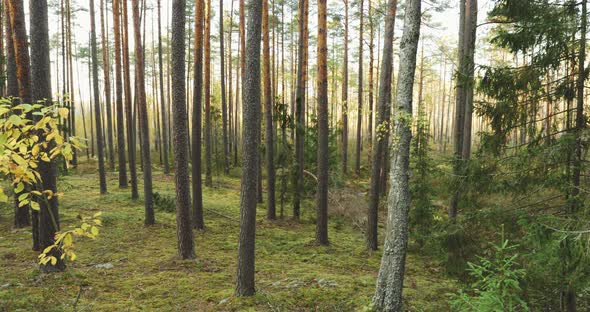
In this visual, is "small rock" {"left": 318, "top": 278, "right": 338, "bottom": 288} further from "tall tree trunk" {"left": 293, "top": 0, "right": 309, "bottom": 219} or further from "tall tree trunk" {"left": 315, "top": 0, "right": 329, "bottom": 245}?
"tall tree trunk" {"left": 293, "top": 0, "right": 309, "bottom": 219}

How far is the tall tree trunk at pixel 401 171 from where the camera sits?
5000mm

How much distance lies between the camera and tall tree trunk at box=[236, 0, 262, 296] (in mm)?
5473

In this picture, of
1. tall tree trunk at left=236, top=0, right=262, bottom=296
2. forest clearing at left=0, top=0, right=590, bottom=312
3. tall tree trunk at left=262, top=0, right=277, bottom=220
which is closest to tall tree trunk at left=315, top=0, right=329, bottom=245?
forest clearing at left=0, top=0, right=590, bottom=312

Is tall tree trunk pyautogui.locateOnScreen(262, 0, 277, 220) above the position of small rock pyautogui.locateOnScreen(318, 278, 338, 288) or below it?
above

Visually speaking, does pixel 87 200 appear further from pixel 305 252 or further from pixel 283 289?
pixel 283 289

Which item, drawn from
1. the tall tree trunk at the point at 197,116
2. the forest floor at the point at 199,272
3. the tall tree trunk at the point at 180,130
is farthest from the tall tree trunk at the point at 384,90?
the tall tree trunk at the point at 197,116

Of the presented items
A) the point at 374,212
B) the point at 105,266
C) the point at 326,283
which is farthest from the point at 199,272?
the point at 374,212

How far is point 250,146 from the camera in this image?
562 centimetres

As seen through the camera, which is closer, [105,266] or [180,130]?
[180,130]

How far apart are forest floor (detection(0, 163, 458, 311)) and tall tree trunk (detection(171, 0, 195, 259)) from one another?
629mm

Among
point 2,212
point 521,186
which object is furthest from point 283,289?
point 2,212

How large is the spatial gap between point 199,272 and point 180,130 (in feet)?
10.3

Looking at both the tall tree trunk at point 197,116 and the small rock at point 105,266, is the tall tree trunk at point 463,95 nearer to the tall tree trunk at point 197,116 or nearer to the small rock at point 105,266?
the tall tree trunk at point 197,116

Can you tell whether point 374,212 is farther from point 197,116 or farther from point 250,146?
point 197,116
